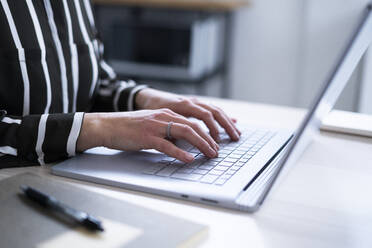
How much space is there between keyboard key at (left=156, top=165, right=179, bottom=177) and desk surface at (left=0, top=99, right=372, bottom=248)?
0.06m

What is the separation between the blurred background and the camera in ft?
9.64

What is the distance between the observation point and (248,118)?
1.13 meters

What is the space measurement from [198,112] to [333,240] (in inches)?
16.7

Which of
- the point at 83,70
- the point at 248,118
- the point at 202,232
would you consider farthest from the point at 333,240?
the point at 83,70

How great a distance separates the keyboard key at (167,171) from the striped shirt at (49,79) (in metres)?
0.16

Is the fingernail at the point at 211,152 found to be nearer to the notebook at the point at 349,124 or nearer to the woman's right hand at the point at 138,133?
the woman's right hand at the point at 138,133

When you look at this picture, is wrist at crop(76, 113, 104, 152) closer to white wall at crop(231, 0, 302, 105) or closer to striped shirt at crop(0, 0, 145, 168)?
striped shirt at crop(0, 0, 145, 168)

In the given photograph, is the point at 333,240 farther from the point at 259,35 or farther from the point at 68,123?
the point at 259,35

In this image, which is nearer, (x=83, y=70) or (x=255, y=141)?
(x=255, y=141)

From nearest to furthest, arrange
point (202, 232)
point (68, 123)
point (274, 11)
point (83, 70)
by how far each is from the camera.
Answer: point (202, 232), point (68, 123), point (83, 70), point (274, 11)

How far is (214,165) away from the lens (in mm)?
791

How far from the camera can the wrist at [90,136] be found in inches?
33.0

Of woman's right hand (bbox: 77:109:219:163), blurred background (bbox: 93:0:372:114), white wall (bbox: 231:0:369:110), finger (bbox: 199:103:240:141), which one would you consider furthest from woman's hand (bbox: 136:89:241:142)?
white wall (bbox: 231:0:369:110)

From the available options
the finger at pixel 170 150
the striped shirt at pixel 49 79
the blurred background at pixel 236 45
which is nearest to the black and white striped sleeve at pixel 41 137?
the striped shirt at pixel 49 79
